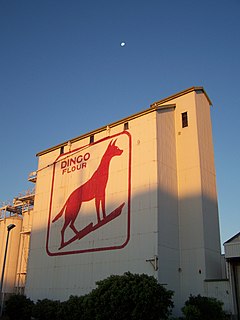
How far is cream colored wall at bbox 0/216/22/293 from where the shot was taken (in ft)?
142

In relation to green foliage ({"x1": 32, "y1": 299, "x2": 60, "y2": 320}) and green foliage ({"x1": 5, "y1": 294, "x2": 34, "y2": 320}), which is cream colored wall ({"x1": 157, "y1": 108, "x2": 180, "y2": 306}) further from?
green foliage ({"x1": 5, "y1": 294, "x2": 34, "y2": 320})

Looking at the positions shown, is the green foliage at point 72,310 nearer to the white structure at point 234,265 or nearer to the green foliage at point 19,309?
the green foliage at point 19,309

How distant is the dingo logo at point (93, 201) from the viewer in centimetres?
2978

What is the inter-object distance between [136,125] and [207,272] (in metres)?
13.3

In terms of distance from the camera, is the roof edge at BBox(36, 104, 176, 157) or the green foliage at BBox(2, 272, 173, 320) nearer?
the green foliage at BBox(2, 272, 173, 320)

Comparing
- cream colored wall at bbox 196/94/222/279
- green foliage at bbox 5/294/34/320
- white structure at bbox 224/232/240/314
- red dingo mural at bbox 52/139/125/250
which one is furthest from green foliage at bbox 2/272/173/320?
green foliage at bbox 5/294/34/320

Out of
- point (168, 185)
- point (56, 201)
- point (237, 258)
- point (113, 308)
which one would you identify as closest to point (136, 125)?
point (168, 185)

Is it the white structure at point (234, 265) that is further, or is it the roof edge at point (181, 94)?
the roof edge at point (181, 94)

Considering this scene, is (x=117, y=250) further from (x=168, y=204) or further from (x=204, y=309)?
A: (x=204, y=309)

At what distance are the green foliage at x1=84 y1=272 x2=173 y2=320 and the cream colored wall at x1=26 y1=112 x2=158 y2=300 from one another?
3.86 m

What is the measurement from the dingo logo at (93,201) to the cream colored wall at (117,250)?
36 cm

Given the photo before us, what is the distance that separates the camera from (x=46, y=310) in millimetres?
28391

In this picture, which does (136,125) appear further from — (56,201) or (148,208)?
(56,201)

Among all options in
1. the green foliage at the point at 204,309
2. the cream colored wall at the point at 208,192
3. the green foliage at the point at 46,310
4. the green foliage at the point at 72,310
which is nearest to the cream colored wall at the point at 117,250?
the green foliage at the point at 46,310
